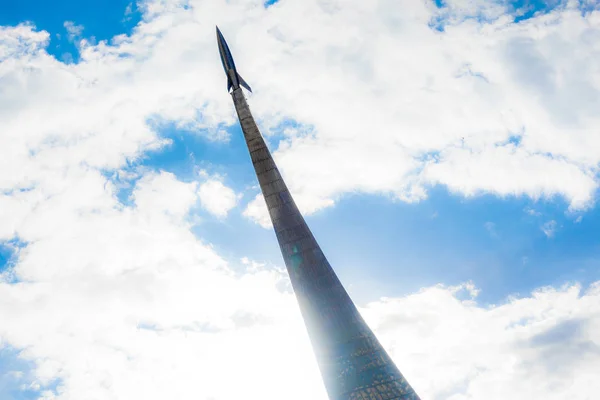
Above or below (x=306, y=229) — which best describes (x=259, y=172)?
above

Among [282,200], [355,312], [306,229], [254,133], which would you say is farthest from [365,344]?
[254,133]

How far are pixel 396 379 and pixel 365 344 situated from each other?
1.89 meters

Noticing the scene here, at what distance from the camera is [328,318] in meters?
21.0

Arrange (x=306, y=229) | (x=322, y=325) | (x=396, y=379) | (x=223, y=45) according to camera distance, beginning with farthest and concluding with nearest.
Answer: (x=223, y=45), (x=306, y=229), (x=322, y=325), (x=396, y=379)

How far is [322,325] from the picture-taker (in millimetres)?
21000

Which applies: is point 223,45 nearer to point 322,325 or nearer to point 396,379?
point 322,325

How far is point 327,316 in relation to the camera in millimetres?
21031

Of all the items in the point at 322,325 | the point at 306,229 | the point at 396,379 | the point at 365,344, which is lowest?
the point at 396,379

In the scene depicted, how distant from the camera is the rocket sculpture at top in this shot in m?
19.5

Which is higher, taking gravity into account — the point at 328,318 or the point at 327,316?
the point at 327,316

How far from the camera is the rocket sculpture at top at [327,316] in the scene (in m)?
19.5

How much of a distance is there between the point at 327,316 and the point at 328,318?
102 mm

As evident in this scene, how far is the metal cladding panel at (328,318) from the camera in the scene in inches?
767

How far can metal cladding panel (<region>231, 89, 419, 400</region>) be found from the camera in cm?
1948
